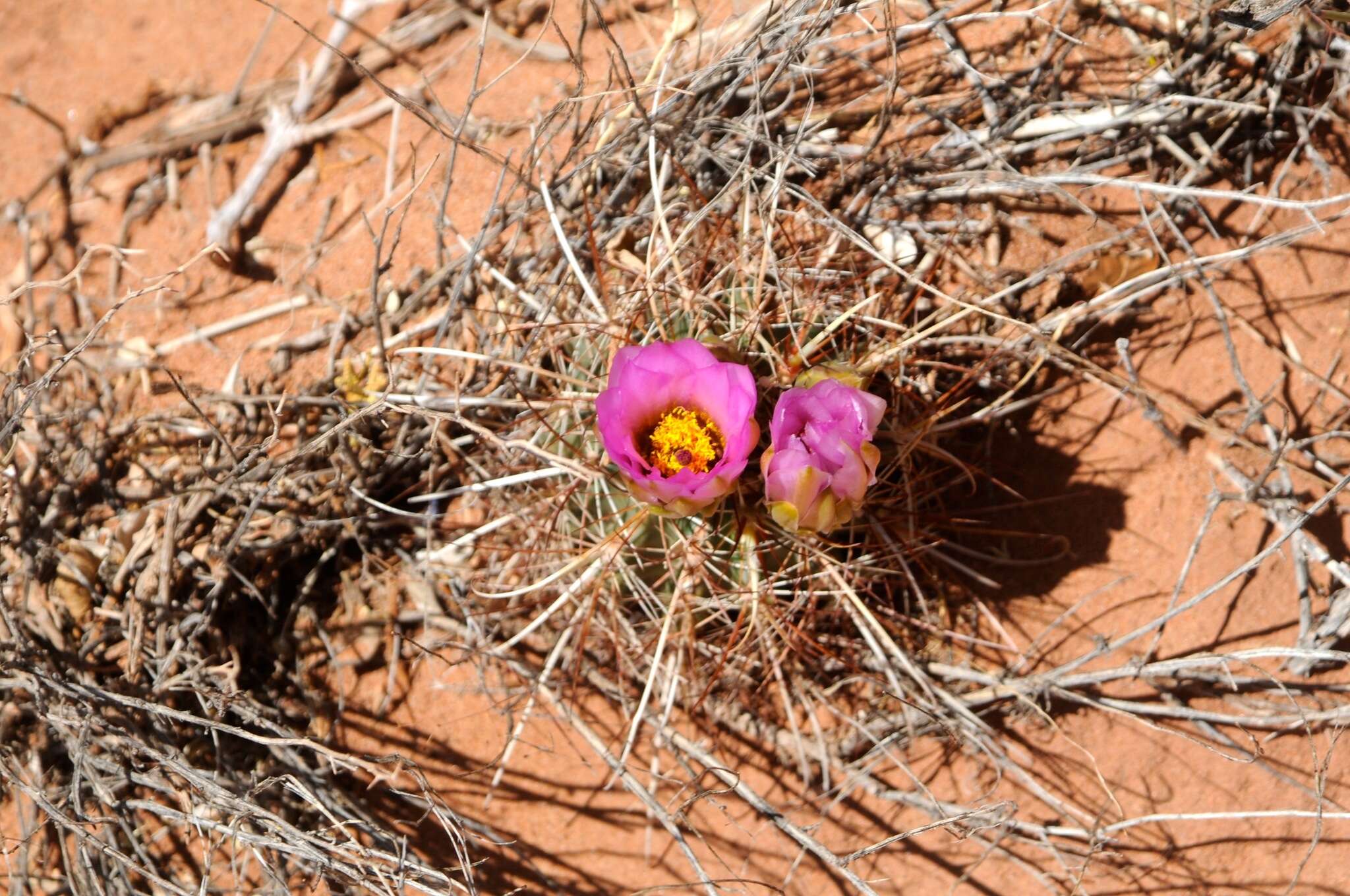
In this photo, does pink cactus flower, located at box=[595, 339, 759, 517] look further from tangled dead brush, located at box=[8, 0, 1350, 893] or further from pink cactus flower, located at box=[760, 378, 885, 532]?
tangled dead brush, located at box=[8, 0, 1350, 893]

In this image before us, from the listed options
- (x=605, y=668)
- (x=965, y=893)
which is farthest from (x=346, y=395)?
(x=965, y=893)

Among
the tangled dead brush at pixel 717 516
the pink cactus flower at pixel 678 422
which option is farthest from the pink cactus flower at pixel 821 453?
the tangled dead brush at pixel 717 516

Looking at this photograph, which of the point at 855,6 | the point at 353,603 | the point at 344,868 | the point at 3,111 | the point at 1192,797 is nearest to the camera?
the point at 344,868

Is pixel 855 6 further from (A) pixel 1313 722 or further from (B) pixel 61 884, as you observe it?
(B) pixel 61 884

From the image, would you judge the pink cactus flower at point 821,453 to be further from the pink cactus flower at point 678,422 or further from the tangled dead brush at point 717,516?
the tangled dead brush at point 717,516

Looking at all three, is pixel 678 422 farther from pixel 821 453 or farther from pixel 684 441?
pixel 821 453

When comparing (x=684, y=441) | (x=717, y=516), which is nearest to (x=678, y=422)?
(x=684, y=441)
